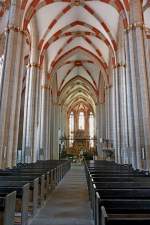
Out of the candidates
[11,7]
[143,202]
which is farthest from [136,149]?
[11,7]

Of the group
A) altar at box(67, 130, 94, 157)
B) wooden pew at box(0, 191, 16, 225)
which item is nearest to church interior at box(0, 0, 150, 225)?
wooden pew at box(0, 191, 16, 225)

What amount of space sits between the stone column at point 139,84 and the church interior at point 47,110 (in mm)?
51

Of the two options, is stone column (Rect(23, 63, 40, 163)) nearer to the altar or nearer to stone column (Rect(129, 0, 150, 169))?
stone column (Rect(129, 0, 150, 169))

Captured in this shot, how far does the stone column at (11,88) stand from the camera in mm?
11586

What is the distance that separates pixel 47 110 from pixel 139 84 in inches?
587

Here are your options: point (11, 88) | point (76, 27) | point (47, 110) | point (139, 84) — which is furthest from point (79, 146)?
point (139, 84)

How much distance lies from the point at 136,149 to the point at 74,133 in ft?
123

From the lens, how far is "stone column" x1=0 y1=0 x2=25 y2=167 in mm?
11586

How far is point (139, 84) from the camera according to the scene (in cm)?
1184

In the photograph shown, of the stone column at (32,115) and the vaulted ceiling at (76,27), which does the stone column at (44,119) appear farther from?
the stone column at (32,115)

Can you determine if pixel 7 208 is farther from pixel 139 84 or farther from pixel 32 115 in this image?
pixel 32 115

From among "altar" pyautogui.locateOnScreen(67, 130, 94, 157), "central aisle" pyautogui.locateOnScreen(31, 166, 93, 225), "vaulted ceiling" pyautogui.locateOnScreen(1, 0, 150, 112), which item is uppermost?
"vaulted ceiling" pyautogui.locateOnScreen(1, 0, 150, 112)

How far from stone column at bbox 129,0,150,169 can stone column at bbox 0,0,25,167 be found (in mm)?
6542

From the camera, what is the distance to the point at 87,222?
5262 millimetres
